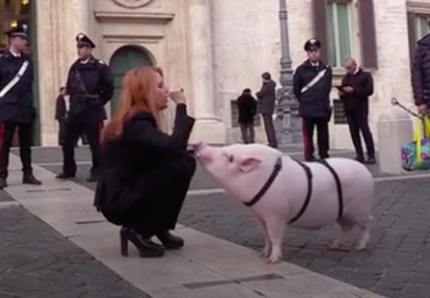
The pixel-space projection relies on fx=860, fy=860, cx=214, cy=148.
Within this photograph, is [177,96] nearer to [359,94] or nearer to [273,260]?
[273,260]

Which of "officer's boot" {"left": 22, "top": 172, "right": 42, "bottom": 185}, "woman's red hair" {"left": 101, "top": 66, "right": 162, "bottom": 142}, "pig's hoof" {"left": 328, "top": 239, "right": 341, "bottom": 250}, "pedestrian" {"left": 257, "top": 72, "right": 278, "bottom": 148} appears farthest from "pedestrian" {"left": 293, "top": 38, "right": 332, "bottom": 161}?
"pedestrian" {"left": 257, "top": 72, "right": 278, "bottom": 148}

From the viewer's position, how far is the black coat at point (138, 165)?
576 cm

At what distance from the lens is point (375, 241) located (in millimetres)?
6402

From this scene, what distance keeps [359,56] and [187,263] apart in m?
24.4

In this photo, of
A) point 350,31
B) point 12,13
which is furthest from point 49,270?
point 350,31

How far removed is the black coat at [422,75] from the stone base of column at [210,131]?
16109mm

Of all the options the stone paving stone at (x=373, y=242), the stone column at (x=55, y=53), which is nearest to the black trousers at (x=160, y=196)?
the stone paving stone at (x=373, y=242)

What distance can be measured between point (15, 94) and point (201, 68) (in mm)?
15263

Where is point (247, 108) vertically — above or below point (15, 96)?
above

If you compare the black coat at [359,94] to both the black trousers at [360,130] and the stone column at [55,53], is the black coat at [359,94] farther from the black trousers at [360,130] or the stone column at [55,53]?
the stone column at [55,53]

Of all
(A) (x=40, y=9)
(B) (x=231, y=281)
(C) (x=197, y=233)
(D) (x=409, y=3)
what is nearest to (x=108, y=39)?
(A) (x=40, y=9)

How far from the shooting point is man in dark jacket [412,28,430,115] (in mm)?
8641

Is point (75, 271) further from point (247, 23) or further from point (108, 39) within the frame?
point (247, 23)

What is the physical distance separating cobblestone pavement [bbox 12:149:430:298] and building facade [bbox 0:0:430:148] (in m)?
15.2
